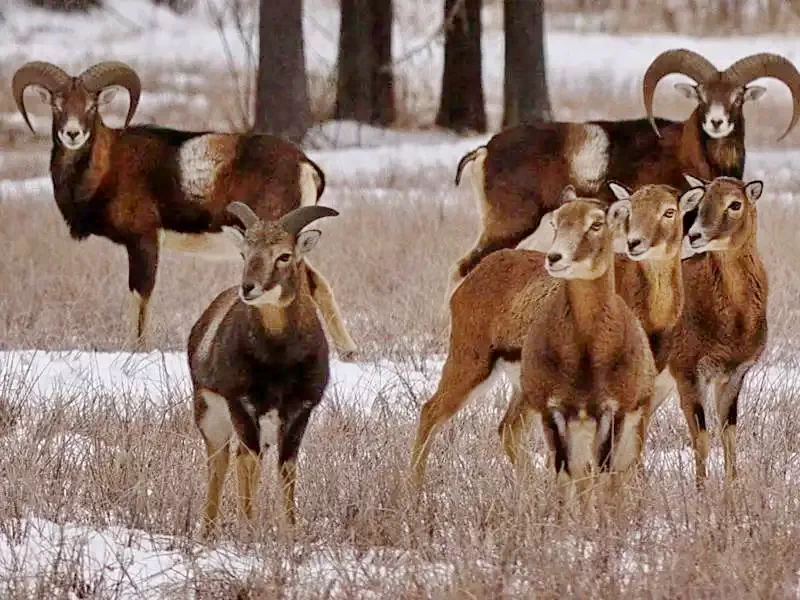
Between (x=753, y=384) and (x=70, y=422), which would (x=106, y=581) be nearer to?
(x=70, y=422)

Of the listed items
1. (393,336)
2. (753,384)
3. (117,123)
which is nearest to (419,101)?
(117,123)

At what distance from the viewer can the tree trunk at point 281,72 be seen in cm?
1590

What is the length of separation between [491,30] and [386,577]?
99.4 feet

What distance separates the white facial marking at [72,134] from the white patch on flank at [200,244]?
72 cm

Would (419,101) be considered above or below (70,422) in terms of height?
above

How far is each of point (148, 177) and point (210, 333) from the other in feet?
12.9

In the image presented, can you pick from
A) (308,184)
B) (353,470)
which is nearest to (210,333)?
(353,470)

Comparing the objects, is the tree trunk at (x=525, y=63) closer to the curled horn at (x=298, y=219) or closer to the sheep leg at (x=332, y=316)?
the sheep leg at (x=332, y=316)

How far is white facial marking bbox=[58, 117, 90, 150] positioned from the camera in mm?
9242

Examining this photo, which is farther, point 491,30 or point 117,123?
point 491,30

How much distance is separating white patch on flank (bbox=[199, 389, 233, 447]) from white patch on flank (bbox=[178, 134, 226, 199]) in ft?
12.8

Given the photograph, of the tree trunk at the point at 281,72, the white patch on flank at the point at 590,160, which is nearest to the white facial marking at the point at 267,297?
the white patch on flank at the point at 590,160

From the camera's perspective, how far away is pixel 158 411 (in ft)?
22.8

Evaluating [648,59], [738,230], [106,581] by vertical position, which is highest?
[648,59]
